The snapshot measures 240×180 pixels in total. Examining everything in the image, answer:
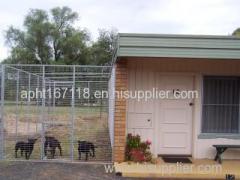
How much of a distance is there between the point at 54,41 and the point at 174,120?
44.8 metres

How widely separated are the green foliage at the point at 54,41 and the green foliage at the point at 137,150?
36.8m

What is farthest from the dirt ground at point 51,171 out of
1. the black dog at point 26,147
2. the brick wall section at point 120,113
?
the brick wall section at point 120,113

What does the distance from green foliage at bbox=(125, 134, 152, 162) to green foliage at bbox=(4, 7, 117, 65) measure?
36.8 m

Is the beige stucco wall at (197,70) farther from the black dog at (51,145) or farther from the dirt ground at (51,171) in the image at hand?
the black dog at (51,145)

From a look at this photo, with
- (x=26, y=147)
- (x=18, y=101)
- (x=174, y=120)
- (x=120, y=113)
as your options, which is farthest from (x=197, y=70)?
(x=18, y=101)

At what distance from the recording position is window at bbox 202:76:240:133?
355 inches

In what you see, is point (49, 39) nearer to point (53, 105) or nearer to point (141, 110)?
point (53, 105)

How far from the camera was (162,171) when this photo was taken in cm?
763

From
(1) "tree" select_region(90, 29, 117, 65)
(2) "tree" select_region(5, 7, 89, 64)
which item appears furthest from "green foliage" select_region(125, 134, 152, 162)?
(2) "tree" select_region(5, 7, 89, 64)

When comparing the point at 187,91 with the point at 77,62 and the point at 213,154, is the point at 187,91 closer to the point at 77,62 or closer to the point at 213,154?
the point at 213,154

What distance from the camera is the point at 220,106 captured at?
29.7 feet

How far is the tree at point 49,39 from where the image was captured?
49750 mm

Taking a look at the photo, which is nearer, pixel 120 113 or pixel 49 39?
pixel 120 113

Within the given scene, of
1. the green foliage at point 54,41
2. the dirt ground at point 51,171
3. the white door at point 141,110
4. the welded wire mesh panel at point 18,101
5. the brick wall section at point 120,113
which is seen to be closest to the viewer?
the dirt ground at point 51,171
